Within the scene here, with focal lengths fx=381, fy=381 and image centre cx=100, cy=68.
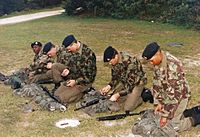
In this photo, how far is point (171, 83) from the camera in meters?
6.57

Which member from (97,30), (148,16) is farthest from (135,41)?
(148,16)

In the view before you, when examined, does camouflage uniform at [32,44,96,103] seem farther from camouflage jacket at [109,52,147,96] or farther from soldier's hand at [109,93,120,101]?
soldier's hand at [109,93,120,101]

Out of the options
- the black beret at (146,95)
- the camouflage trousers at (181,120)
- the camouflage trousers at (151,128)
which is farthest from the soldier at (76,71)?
the camouflage trousers at (181,120)

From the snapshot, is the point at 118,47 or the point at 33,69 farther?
the point at 118,47

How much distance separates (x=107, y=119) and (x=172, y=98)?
1.74m

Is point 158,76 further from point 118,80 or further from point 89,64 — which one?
point 89,64

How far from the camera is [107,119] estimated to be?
7816mm

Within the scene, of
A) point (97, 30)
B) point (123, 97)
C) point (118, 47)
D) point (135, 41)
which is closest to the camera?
point (123, 97)

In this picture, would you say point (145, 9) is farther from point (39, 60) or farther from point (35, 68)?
point (39, 60)

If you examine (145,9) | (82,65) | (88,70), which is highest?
(82,65)

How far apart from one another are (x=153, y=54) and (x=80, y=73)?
2.89m

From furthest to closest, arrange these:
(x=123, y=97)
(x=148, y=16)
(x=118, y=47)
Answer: (x=148, y=16) → (x=118, y=47) → (x=123, y=97)

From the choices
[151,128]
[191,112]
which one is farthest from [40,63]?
[191,112]

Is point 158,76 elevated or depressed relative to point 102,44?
elevated
